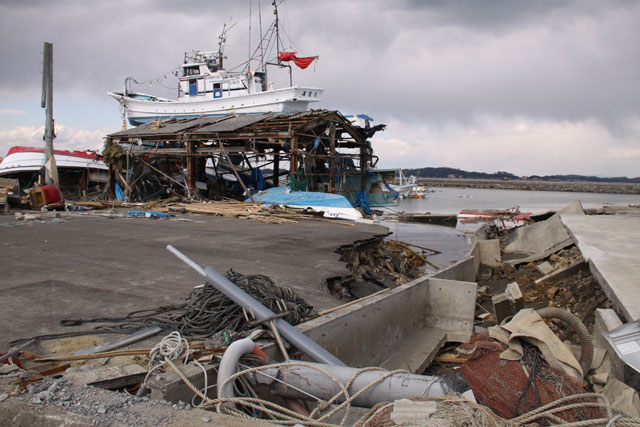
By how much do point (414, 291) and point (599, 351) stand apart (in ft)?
11.7

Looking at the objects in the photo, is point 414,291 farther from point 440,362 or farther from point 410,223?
point 410,223

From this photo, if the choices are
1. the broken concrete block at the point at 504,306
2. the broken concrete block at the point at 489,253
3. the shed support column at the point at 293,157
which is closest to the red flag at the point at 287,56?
the shed support column at the point at 293,157

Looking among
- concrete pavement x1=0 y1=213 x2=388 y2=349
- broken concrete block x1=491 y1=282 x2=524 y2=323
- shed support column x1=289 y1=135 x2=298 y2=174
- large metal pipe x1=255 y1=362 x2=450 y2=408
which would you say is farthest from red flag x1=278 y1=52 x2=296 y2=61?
large metal pipe x1=255 y1=362 x2=450 y2=408

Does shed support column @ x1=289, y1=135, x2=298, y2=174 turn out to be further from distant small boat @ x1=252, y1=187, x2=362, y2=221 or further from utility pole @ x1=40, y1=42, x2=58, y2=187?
utility pole @ x1=40, y1=42, x2=58, y2=187

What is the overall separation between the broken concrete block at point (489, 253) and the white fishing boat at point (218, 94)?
17.4 metres

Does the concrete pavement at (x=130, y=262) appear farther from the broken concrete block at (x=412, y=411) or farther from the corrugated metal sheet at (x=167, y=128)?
the corrugated metal sheet at (x=167, y=128)

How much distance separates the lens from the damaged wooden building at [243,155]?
2061 centimetres

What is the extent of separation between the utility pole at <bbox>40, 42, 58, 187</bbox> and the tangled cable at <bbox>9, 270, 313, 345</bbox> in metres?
18.8

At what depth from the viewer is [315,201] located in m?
17.9

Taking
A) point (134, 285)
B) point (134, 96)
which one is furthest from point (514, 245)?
point (134, 96)

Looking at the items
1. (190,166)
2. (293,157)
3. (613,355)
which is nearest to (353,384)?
(613,355)

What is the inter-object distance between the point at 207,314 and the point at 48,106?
801 inches

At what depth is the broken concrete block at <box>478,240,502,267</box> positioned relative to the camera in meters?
13.7

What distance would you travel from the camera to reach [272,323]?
13.4ft
